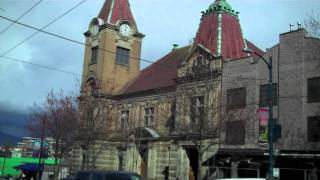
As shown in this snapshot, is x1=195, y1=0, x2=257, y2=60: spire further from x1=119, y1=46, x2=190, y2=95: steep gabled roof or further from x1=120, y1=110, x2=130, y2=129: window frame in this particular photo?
x1=120, y1=110, x2=130, y2=129: window frame

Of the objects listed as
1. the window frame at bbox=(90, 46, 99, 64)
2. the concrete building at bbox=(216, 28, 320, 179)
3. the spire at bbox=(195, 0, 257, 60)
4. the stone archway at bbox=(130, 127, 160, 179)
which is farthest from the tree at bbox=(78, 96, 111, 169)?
the concrete building at bbox=(216, 28, 320, 179)

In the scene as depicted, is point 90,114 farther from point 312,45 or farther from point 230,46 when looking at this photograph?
point 312,45

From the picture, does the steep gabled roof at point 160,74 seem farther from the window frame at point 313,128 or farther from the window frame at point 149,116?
the window frame at point 313,128

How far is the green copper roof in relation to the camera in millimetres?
44375

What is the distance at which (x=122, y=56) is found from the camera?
57.5 m

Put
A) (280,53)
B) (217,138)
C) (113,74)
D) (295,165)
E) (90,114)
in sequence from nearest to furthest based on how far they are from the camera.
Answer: (295,165) < (280,53) < (217,138) < (90,114) < (113,74)

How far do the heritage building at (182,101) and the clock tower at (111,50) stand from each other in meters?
0.11

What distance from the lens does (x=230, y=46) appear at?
4334 centimetres

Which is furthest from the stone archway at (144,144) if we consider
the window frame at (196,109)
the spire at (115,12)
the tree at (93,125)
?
the spire at (115,12)

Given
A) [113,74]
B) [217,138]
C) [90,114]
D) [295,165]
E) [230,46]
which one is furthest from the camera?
[113,74]

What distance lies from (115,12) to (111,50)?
4.92 meters

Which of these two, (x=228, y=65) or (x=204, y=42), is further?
(x=204, y=42)

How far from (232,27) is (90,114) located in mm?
16288

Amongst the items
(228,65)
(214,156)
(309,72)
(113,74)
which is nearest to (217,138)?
(214,156)
